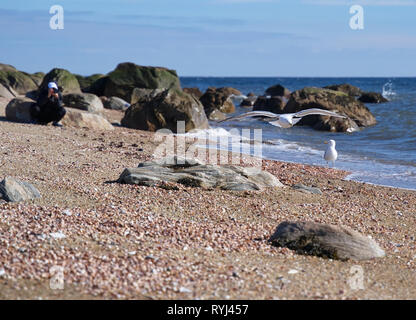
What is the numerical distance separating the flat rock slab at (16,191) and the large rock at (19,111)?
994 cm

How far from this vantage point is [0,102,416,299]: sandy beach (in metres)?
5.43

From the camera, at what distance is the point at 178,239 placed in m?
6.76

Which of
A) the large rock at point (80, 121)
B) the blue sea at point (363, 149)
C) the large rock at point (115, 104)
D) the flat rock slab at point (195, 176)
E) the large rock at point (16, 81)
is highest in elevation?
the large rock at point (16, 81)

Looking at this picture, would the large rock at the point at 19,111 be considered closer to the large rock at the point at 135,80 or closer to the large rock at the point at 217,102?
the large rock at the point at 135,80

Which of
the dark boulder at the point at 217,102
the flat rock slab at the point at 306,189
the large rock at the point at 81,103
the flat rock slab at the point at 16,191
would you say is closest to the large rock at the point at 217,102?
the dark boulder at the point at 217,102

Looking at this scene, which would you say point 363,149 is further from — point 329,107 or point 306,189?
point 306,189

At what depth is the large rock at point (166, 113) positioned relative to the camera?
19109 millimetres

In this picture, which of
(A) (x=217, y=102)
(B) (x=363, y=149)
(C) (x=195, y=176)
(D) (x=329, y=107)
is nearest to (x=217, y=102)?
(A) (x=217, y=102)

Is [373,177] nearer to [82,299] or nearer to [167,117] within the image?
[167,117]

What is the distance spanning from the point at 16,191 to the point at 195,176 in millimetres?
2899

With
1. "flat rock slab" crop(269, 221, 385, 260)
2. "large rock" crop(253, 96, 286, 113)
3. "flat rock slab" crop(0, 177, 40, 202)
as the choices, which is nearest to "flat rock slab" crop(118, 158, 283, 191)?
"flat rock slab" crop(0, 177, 40, 202)

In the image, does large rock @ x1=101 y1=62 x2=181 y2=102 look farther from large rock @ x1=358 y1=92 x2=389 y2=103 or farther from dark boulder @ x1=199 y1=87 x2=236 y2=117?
large rock @ x1=358 y1=92 x2=389 y2=103

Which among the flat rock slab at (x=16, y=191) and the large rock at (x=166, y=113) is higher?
the large rock at (x=166, y=113)
